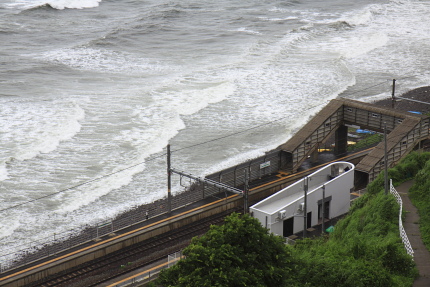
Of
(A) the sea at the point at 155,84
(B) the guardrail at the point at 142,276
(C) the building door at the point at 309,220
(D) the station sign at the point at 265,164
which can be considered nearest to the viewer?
(B) the guardrail at the point at 142,276

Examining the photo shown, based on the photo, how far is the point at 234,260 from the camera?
21938 millimetres

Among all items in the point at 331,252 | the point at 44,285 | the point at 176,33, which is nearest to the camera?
the point at 331,252

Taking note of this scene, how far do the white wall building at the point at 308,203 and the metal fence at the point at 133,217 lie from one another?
3625 mm

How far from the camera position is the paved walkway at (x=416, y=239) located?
77.0ft

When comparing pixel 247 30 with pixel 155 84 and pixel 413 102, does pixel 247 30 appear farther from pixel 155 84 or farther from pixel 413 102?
pixel 413 102

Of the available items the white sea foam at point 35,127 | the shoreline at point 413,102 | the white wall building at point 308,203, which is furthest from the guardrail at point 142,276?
the shoreline at point 413,102

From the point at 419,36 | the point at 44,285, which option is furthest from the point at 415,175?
the point at 419,36

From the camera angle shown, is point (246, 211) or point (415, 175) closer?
point (415, 175)

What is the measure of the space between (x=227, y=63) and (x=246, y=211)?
3970 centimetres

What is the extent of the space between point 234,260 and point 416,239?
8544 mm

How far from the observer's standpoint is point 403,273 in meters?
23.5

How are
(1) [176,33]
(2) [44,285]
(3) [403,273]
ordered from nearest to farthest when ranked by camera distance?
(3) [403,273] → (2) [44,285] → (1) [176,33]

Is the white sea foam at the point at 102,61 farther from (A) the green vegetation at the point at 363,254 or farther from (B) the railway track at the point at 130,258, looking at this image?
(A) the green vegetation at the point at 363,254

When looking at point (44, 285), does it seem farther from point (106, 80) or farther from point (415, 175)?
point (106, 80)
